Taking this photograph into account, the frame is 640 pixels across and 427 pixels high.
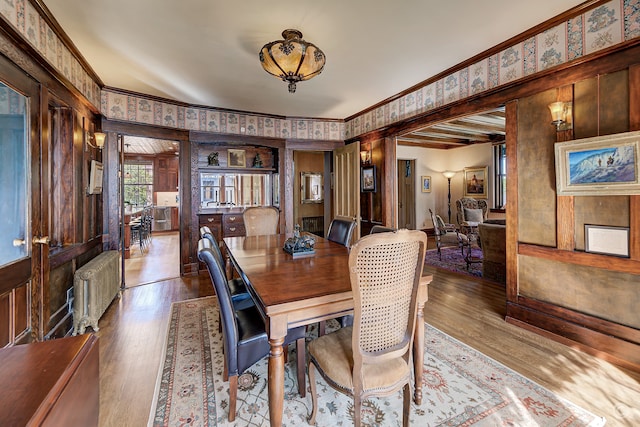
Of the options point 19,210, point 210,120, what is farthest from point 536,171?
point 210,120

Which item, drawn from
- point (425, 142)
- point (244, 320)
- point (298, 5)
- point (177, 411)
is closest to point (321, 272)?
point (244, 320)

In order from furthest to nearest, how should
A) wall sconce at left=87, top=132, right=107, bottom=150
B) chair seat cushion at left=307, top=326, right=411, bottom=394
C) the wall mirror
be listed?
the wall mirror → wall sconce at left=87, top=132, right=107, bottom=150 → chair seat cushion at left=307, top=326, right=411, bottom=394

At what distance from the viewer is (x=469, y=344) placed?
241 centimetres

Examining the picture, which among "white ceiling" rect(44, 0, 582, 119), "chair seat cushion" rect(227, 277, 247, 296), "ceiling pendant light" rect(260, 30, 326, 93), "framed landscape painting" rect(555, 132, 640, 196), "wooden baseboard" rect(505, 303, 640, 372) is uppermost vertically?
"white ceiling" rect(44, 0, 582, 119)

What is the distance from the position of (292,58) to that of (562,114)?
2.31 m

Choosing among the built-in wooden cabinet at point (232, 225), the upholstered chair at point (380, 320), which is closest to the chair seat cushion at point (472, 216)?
the built-in wooden cabinet at point (232, 225)

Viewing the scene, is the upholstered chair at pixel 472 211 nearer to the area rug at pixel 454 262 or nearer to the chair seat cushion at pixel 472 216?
the chair seat cushion at pixel 472 216

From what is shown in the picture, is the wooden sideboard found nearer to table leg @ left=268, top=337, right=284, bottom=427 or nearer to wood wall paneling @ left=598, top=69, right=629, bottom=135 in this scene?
table leg @ left=268, top=337, right=284, bottom=427

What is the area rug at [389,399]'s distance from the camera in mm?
1600

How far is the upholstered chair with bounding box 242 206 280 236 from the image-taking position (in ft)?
12.0

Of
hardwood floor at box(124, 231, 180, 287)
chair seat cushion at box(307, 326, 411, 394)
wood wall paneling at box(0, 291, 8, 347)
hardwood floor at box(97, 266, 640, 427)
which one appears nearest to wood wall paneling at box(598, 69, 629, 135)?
hardwood floor at box(97, 266, 640, 427)

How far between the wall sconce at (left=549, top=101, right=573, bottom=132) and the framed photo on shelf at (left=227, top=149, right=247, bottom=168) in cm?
470

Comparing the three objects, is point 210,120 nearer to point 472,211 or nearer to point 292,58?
point 292,58

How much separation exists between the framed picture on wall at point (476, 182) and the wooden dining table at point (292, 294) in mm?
6705
